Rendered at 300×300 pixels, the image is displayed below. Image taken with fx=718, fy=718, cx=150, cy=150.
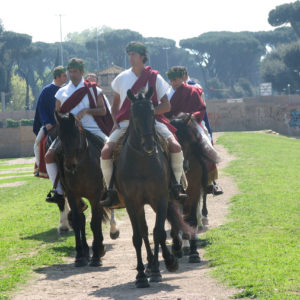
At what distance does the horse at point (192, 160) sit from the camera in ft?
33.8

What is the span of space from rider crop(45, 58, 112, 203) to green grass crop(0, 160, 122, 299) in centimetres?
126

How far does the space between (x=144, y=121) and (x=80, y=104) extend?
10.6ft

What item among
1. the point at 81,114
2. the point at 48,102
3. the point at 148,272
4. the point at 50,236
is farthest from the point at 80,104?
the point at 148,272

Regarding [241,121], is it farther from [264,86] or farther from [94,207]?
[94,207]

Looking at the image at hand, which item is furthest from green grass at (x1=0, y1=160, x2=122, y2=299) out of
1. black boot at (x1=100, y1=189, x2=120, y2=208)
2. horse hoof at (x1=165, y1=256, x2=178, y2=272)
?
horse hoof at (x1=165, y1=256, x2=178, y2=272)

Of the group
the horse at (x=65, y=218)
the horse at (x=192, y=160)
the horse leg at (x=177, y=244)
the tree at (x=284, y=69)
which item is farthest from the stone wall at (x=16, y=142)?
the tree at (x=284, y=69)

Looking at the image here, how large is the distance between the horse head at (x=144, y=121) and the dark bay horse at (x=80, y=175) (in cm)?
179

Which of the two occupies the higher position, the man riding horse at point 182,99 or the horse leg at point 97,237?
the man riding horse at point 182,99

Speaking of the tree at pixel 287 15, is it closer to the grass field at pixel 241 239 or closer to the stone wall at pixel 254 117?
the stone wall at pixel 254 117

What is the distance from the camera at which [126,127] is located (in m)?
9.20

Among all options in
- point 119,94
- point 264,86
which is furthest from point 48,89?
point 264,86

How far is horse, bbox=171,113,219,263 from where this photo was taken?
406 inches

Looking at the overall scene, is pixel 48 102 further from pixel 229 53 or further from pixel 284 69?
pixel 229 53

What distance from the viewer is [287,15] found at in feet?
351
